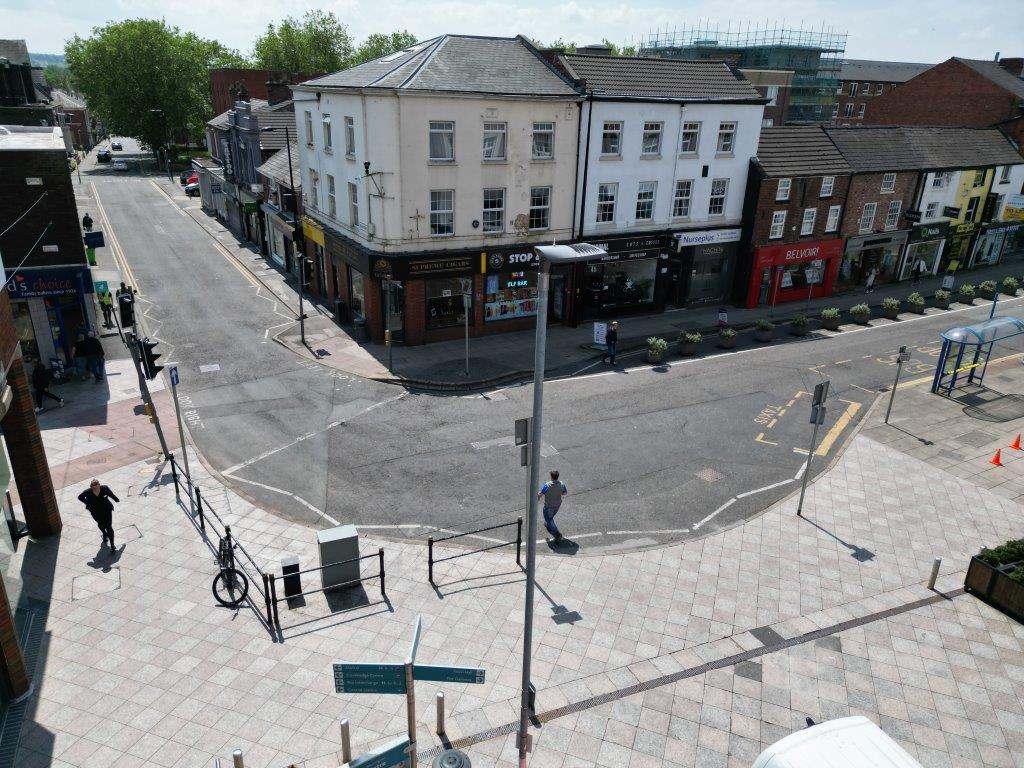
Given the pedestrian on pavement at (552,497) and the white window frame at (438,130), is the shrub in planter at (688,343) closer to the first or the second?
the white window frame at (438,130)

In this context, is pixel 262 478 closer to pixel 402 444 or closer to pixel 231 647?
pixel 402 444

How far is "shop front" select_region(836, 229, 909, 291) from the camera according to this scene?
3628 cm

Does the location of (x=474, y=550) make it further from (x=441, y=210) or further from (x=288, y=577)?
(x=441, y=210)

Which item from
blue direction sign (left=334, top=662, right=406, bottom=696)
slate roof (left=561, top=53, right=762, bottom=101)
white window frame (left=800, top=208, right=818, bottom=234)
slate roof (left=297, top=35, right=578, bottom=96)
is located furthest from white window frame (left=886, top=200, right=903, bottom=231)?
blue direction sign (left=334, top=662, right=406, bottom=696)

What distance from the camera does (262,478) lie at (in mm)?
17562

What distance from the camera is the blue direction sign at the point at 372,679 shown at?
805cm

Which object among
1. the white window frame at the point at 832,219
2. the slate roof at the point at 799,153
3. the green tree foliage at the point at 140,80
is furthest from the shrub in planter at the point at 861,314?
the green tree foliage at the point at 140,80

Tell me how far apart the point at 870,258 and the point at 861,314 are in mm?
8156

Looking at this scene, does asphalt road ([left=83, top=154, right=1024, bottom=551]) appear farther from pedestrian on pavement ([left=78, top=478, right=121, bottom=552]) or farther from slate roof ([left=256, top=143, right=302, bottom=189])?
slate roof ([left=256, top=143, right=302, bottom=189])

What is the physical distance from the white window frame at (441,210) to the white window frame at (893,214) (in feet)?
81.5

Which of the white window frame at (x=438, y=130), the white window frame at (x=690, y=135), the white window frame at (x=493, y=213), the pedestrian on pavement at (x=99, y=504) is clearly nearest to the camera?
the pedestrian on pavement at (x=99, y=504)

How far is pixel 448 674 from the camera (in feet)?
27.1

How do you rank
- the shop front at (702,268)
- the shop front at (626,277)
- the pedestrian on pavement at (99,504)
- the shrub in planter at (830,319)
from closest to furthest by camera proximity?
1. the pedestrian on pavement at (99,504)
2. the shop front at (626,277)
3. the shrub in planter at (830,319)
4. the shop front at (702,268)

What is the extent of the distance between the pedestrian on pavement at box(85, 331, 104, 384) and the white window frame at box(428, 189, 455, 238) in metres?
12.0
